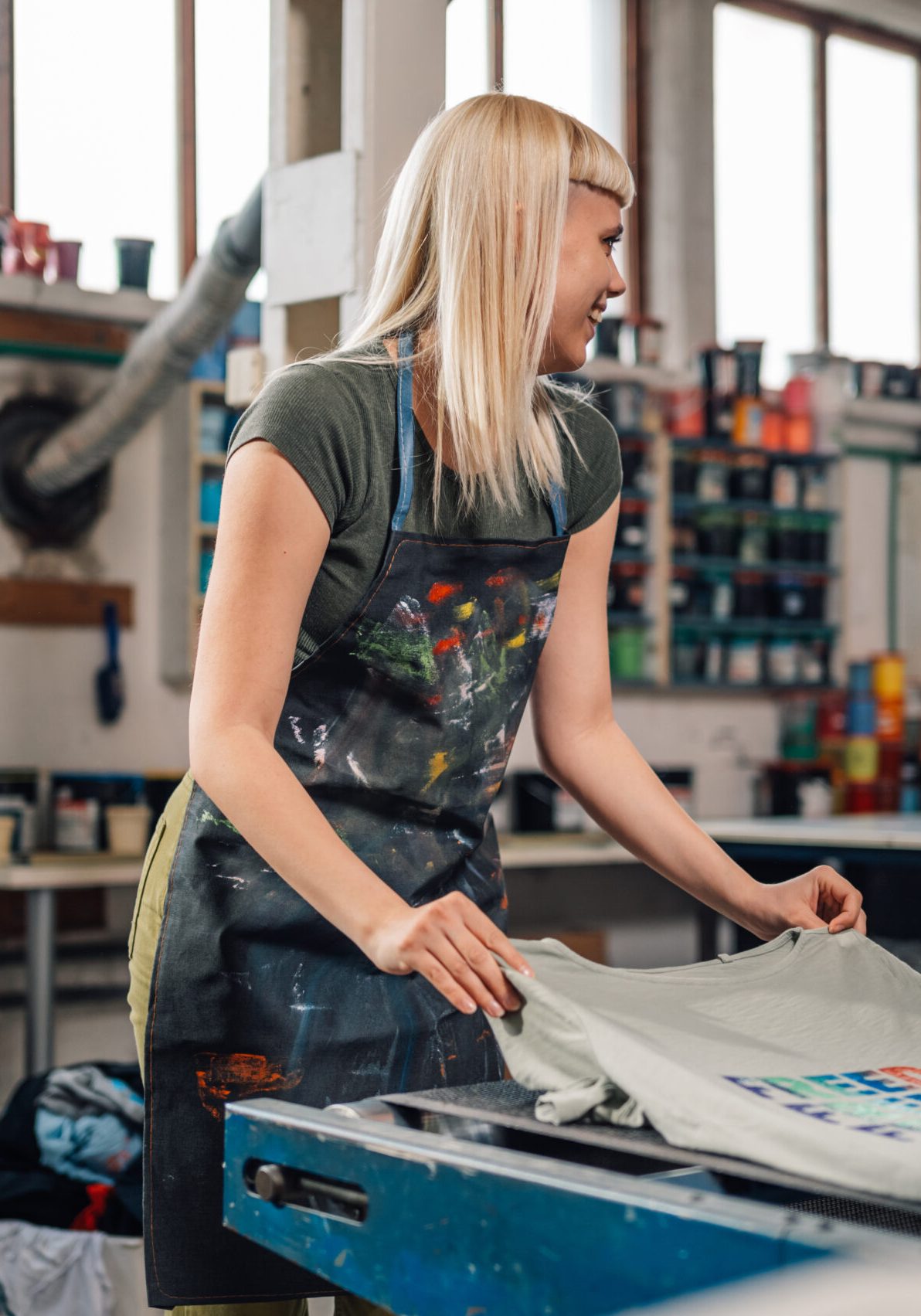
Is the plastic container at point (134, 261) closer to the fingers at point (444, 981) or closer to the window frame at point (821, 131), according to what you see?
the window frame at point (821, 131)

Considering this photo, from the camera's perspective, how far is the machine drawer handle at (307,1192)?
0.87m

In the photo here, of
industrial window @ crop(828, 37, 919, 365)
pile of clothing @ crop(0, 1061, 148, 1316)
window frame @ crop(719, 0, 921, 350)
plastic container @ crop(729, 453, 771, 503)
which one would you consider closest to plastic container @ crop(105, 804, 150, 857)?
pile of clothing @ crop(0, 1061, 148, 1316)

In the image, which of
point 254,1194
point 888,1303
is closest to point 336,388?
point 254,1194

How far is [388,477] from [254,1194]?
562 millimetres

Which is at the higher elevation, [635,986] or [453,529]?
[453,529]

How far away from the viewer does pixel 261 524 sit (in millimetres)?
1139

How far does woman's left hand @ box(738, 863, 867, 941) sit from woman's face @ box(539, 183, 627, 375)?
461 millimetres

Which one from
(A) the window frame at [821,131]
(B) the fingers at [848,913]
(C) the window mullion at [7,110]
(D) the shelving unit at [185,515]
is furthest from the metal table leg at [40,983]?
(A) the window frame at [821,131]

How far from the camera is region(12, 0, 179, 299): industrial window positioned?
494 centimetres

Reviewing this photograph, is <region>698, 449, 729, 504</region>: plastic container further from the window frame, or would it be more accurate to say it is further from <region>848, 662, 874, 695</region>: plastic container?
the window frame

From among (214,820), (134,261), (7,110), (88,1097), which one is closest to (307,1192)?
(214,820)

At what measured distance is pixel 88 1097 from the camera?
2799 millimetres

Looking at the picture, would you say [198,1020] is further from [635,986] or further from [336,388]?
[336,388]

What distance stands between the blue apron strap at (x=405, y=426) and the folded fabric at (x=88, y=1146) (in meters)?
1.80
